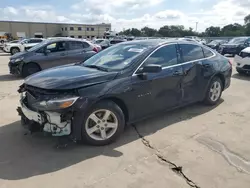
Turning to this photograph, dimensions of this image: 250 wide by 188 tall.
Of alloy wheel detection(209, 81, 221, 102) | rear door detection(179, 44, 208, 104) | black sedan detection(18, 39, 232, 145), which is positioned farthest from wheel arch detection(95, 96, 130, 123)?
alloy wheel detection(209, 81, 221, 102)

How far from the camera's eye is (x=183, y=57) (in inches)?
204

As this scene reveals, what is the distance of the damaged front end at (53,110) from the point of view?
3539 mm

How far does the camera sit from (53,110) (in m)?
3.54

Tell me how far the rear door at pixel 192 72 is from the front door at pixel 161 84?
17cm

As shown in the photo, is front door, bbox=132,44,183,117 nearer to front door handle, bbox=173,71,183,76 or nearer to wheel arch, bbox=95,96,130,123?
front door handle, bbox=173,71,183,76

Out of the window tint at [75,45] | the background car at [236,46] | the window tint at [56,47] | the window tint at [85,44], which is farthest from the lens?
the background car at [236,46]

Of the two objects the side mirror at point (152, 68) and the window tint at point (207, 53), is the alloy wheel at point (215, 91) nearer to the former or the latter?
the window tint at point (207, 53)

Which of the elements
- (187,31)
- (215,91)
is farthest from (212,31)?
(215,91)

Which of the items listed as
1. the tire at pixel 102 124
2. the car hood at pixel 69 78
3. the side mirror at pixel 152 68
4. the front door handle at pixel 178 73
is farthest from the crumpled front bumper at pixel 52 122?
the front door handle at pixel 178 73

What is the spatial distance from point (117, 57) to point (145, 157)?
1.87m

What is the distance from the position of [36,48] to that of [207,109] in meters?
7.12

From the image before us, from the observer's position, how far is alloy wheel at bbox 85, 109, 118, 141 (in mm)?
3834

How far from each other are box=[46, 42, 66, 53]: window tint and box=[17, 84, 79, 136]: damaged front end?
676 centimetres

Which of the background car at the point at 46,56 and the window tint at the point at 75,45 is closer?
the background car at the point at 46,56
